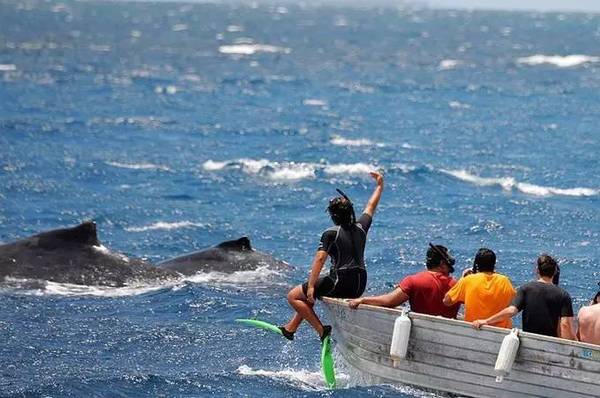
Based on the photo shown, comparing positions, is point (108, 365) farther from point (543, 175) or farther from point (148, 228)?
point (543, 175)

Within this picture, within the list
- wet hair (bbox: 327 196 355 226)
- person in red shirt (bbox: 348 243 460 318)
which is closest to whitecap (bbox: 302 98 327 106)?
wet hair (bbox: 327 196 355 226)

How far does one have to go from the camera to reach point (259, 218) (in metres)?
34.2

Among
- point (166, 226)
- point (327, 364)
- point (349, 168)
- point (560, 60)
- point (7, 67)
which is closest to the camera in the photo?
point (327, 364)

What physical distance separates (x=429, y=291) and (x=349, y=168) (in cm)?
2674

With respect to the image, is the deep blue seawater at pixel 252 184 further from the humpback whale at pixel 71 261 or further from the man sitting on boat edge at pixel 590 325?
the man sitting on boat edge at pixel 590 325

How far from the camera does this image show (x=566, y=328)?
1591 cm

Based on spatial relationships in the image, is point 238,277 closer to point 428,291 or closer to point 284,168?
point 428,291

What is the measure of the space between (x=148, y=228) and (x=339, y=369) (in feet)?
48.4

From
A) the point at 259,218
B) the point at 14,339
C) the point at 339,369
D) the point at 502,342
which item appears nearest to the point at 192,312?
the point at 14,339

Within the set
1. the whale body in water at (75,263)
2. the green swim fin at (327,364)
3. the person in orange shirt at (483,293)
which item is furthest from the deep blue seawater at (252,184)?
the person in orange shirt at (483,293)

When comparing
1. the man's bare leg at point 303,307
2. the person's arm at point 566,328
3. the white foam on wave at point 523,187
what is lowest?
the white foam on wave at point 523,187

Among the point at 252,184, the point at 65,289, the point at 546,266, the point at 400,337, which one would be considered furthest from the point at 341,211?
the point at 252,184

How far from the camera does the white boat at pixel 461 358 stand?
50.9 ft

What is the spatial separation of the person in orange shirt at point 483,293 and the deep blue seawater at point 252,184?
56.4 inches
